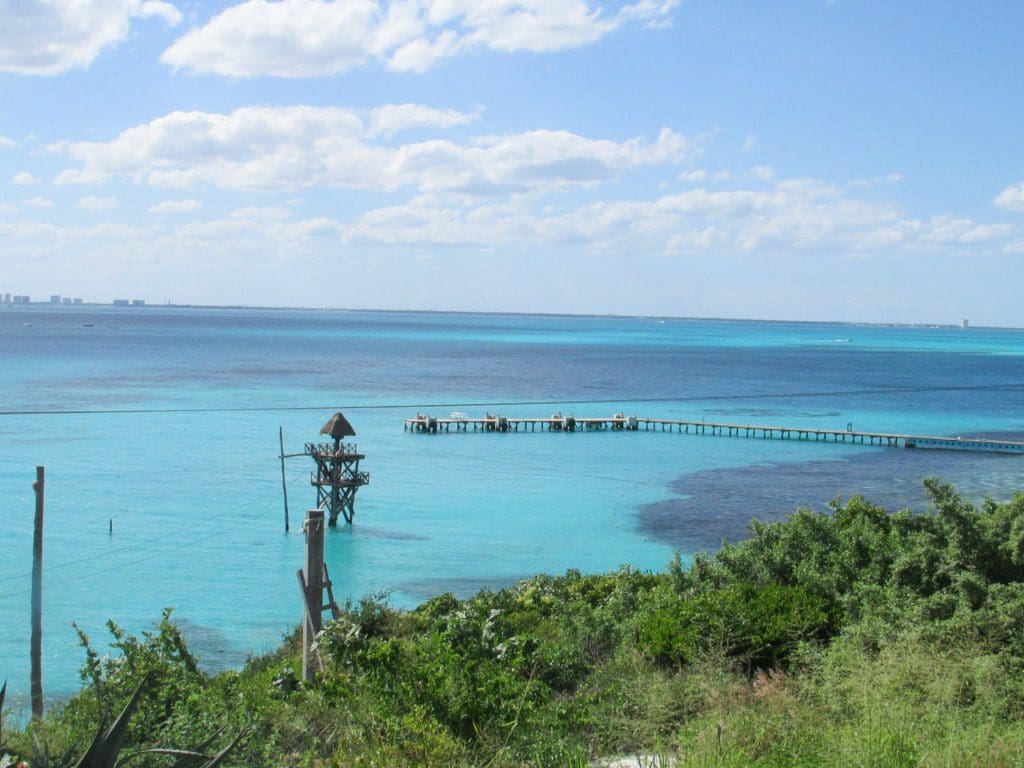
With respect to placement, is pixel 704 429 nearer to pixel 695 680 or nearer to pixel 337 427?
pixel 337 427

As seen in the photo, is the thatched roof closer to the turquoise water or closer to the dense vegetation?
the turquoise water

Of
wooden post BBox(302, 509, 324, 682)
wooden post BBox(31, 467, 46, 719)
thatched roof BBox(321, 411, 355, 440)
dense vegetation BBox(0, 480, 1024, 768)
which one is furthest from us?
thatched roof BBox(321, 411, 355, 440)

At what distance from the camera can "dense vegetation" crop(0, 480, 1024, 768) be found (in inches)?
270

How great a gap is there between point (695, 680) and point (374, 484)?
31921 millimetres

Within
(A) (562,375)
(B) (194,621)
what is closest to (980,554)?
(B) (194,621)

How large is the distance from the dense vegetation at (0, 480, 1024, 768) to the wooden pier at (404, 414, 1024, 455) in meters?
45.7

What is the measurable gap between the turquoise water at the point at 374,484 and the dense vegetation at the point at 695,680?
1053cm

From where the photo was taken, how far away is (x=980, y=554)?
10.5 metres

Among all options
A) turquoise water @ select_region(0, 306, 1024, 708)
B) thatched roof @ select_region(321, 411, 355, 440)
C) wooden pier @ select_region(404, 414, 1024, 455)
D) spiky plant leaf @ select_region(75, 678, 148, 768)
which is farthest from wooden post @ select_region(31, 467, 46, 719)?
wooden pier @ select_region(404, 414, 1024, 455)

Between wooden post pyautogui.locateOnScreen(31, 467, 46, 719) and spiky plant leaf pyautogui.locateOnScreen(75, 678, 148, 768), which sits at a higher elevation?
spiky plant leaf pyautogui.locateOnScreen(75, 678, 148, 768)

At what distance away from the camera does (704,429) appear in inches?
2409

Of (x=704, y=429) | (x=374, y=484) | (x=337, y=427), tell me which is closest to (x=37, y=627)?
(x=337, y=427)

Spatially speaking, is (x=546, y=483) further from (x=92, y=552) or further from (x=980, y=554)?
(x=980, y=554)

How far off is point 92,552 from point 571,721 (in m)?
23.6
